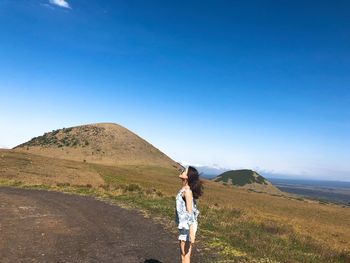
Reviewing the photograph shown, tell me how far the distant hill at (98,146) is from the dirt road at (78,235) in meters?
97.2

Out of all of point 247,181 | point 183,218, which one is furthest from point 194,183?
point 247,181

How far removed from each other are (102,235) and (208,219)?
8.40 meters

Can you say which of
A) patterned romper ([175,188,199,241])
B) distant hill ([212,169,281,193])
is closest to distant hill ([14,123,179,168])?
distant hill ([212,169,281,193])

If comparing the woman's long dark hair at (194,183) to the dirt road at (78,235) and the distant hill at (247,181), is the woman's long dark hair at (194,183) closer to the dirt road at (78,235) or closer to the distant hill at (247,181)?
the dirt road at (78,235)

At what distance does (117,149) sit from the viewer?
13588 cm

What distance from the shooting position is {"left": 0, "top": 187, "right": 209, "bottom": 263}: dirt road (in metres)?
12.9

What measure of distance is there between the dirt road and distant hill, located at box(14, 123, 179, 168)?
3826 inches

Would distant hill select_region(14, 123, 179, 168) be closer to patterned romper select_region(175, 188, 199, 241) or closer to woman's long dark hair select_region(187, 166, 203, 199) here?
patterned romper select_region(175, 188, 199, 241)

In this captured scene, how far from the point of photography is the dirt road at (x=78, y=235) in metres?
12.9

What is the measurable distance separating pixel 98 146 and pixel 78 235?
12108 cm

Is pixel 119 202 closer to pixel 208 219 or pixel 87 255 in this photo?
pixel 208 219

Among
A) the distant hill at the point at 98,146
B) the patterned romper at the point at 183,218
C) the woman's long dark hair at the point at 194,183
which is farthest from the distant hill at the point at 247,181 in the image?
the woman's long dark hair at the point at 194,183

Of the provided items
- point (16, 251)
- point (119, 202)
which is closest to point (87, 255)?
point (16, 251)

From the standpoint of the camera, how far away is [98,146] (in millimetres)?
135250
